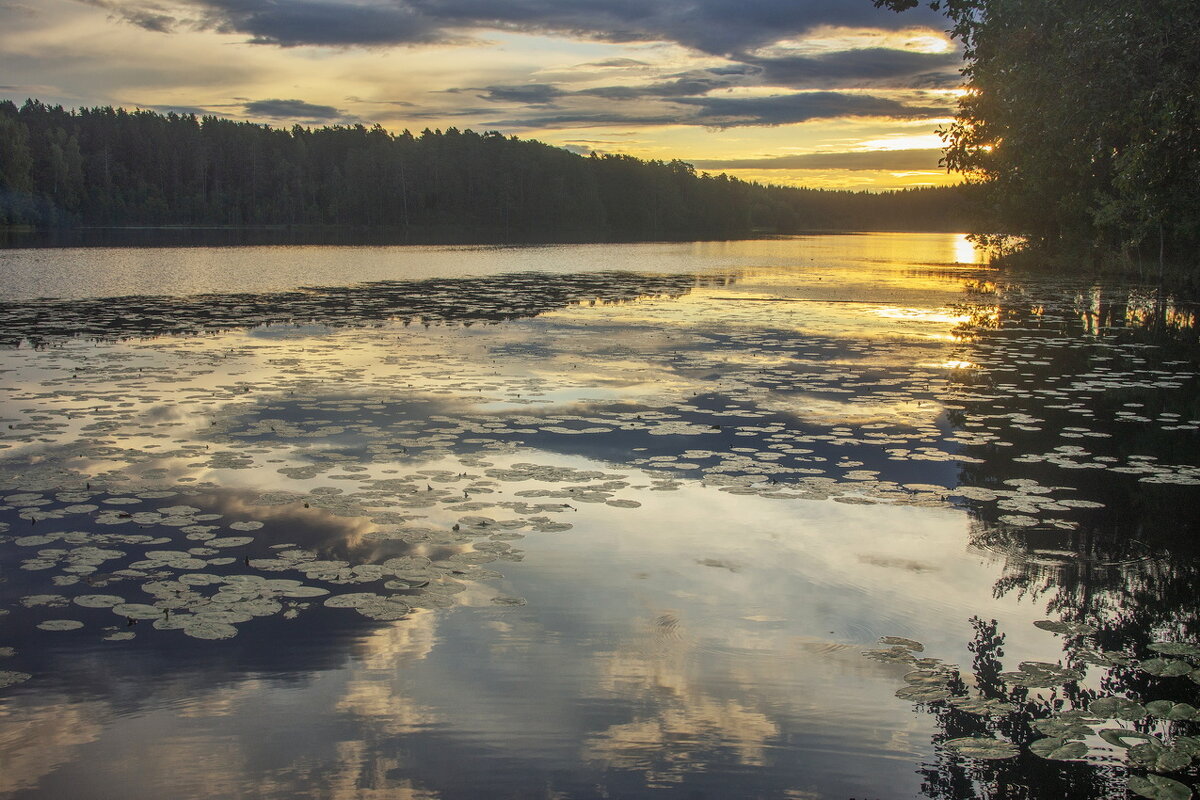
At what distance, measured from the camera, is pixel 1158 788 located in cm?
414

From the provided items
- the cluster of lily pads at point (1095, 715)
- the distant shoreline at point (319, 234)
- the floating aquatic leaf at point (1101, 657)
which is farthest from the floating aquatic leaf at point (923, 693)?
the distant shoreline at point (319, 234)

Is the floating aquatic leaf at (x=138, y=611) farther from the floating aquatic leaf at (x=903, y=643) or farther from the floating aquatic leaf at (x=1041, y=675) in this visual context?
the floating aquatic leaf at (x=1041, y=675)

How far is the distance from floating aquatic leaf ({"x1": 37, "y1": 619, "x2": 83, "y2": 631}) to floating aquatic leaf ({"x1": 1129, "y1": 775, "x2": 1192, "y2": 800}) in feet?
18.8

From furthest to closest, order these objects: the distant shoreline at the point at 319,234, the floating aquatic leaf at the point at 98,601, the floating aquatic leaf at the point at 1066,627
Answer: the distant shoreline at the point at 319,234
the floating aquatic leaf at the point at 98,601
the floating aquatic leaf at the point at 1066,627

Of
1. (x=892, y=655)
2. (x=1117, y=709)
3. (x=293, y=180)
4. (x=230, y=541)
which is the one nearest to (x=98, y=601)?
(x=230, y=541)

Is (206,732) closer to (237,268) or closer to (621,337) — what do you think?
(621,337)

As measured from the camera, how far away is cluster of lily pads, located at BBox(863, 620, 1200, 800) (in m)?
4.35

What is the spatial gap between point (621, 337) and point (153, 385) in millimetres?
10216

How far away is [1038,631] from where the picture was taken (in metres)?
5.82

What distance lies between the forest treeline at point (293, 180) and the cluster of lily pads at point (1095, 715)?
105684mm

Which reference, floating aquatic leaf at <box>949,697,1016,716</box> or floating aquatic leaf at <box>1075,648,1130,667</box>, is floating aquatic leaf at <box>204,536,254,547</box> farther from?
floating aquatic leaf at <box>1075,648,1130,667</box>

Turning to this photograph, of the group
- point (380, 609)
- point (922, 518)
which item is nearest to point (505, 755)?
point (380, 609)

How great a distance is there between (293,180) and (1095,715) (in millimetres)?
145174

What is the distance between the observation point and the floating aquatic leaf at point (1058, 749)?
4402 mm
